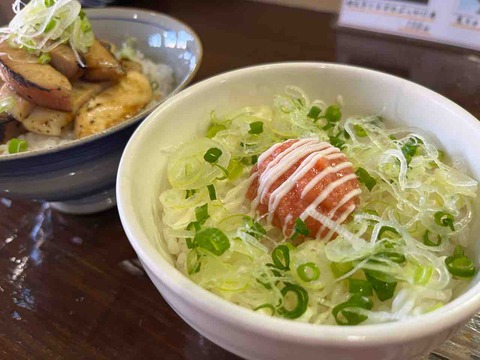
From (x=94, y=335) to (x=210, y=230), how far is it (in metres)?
0.42

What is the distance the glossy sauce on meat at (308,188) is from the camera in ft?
3.02

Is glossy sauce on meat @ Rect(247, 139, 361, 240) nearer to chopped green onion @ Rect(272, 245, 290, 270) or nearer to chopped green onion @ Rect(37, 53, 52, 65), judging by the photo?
chopped green onion @ Rect(272, 245, 290, 270)

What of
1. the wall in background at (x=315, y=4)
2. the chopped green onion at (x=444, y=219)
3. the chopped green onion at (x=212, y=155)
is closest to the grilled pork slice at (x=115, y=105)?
the chopped green onion at (x=212, y=155)

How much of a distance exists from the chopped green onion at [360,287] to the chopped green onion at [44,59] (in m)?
1.07

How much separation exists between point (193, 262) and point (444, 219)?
0.50m

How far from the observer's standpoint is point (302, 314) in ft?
2.68

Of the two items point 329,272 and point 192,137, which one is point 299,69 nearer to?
point 192,137

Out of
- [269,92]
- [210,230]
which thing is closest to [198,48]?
[269,92]

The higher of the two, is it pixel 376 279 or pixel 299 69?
pixel 299 69

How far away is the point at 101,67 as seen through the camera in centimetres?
146

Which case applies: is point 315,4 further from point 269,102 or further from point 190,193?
point 190,193

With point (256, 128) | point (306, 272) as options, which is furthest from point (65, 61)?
point (306, 272)

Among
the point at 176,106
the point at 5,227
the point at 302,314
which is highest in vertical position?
the point at 176,106

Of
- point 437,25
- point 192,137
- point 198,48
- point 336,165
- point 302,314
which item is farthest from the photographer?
point 437,25
